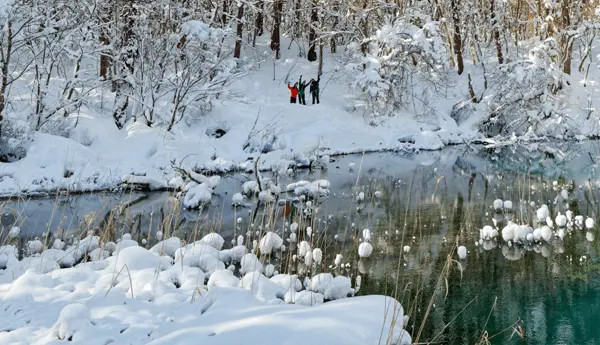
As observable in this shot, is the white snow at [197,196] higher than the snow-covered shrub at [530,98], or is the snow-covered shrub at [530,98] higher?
the snow-covered shrub at [530,98]

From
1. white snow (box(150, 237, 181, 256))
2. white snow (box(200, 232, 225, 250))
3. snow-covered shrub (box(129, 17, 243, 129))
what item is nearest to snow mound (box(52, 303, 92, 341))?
white snow (box(150, 237, 181, 256))

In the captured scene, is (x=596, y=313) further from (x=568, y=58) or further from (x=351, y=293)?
(x=568, y=58)

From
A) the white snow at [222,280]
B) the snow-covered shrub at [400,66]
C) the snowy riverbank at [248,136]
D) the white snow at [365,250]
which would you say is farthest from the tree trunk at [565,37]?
the white snow at [222,280]

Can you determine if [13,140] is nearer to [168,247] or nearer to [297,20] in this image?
[168,247]

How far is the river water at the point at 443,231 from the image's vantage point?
637 cm

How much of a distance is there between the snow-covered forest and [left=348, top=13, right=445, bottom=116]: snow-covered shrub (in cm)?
7

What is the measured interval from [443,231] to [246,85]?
19.8 meters

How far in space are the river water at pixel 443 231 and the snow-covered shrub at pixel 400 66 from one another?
7.48 meters

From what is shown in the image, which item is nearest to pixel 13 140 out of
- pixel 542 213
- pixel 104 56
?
pixel 104 56

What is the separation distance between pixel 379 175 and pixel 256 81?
1395 cm

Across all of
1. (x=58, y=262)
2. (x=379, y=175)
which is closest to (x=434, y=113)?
(x=379, y=175)

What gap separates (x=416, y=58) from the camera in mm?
28453

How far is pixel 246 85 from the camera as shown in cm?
2847

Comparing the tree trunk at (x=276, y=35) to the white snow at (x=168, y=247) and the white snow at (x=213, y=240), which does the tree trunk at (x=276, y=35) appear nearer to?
the white snow at (x=213, y=240)
